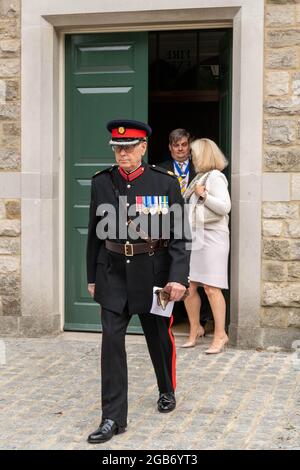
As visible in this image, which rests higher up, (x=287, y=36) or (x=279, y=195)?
(x=287, y=36)

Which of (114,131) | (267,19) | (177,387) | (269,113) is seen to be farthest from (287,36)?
(177,387)

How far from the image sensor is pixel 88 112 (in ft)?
24.8

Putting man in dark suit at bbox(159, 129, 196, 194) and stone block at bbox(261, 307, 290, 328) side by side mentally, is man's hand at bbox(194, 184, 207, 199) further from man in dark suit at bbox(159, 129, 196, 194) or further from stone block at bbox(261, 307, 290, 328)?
stone block at bbox(261, 307, 290, 328)

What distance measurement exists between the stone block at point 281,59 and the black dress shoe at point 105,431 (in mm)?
3593

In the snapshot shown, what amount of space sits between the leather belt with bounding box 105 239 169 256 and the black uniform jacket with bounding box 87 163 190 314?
0.07 feet

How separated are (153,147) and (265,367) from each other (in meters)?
4.28

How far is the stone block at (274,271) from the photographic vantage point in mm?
6902

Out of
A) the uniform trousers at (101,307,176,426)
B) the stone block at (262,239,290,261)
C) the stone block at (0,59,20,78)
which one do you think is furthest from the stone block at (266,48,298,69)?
the uniform trousers at (101,307,176,426)

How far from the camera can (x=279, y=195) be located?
22.6 feet

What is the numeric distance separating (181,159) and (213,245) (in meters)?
0.90

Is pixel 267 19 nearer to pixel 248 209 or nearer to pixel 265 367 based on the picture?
pixel 248 209

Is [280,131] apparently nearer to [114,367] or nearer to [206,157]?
[206,157]

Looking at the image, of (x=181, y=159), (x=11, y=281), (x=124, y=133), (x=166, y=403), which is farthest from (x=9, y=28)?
(x=166, y=403)

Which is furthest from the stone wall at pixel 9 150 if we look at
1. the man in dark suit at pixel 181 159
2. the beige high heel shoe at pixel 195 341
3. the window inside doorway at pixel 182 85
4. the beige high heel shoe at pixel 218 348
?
the window inside doorway at pixel 182 85
